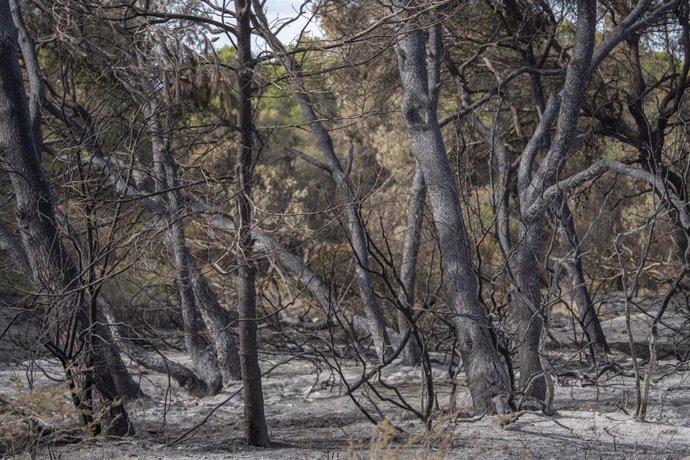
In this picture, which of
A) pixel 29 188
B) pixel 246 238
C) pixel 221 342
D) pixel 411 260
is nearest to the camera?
pixel 246 238

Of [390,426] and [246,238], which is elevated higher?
[246,238]

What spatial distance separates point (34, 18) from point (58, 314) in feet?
18.2

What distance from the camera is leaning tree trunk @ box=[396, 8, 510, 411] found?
773cm

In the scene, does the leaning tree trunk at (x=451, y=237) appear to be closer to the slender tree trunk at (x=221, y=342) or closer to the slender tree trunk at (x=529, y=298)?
the slender tree trunk at (x=529, y=298)

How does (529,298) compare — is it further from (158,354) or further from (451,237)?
(158,354)

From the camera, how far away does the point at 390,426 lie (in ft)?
16.7

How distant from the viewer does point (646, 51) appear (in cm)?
1310

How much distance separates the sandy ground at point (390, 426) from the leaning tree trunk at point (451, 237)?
0.34 metres

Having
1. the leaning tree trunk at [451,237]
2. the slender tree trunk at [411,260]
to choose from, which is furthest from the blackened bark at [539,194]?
the slender tree trunk at [411,260]

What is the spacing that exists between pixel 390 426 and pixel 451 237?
3.14 metres

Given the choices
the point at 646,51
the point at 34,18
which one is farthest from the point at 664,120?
the point at 34,18

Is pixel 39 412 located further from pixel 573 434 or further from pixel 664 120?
pixel 664 120

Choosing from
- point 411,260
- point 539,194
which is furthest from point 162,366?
point 539,194

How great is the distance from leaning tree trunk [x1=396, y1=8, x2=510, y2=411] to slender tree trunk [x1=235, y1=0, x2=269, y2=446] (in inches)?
65.5
